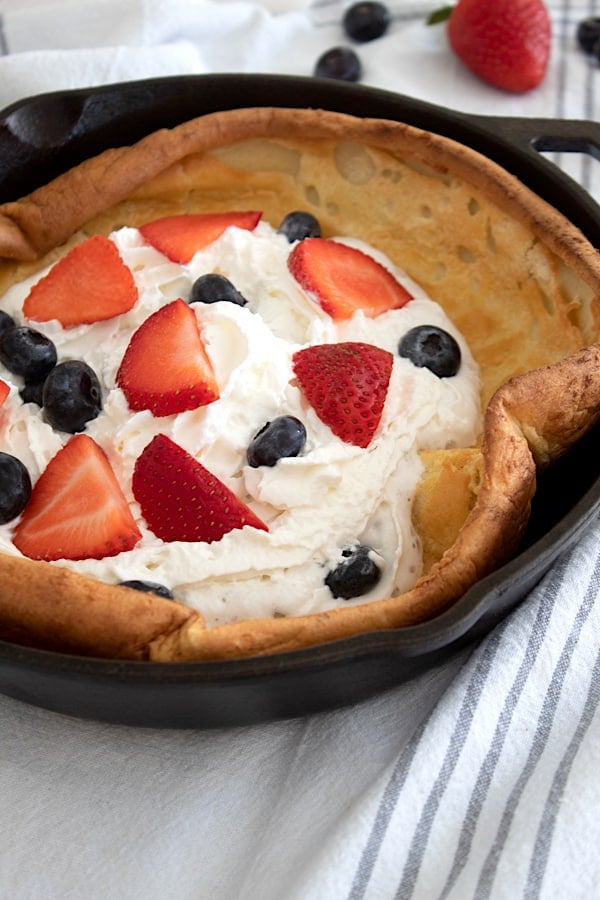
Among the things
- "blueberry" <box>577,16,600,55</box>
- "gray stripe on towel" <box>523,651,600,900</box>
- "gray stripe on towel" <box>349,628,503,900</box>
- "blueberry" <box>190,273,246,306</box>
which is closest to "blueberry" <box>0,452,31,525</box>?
"blueberry" <box>190,273,246,306</box>

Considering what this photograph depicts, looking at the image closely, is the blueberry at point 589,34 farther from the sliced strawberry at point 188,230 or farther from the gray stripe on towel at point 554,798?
the gray stripe on towel at point 554,798

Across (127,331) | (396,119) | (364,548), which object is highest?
(396,119)

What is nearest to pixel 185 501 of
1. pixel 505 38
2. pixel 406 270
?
pixel 406 270

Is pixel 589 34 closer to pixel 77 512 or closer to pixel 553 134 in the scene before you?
pixel 553 134

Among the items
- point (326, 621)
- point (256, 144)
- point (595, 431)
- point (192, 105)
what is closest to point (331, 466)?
point (326, 621)

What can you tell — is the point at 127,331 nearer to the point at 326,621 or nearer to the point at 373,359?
the point at 373,359

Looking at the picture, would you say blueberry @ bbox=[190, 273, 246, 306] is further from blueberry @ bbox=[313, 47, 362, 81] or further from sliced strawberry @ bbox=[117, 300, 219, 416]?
blueberry @ bbox=[313, 47, 362, 81]
